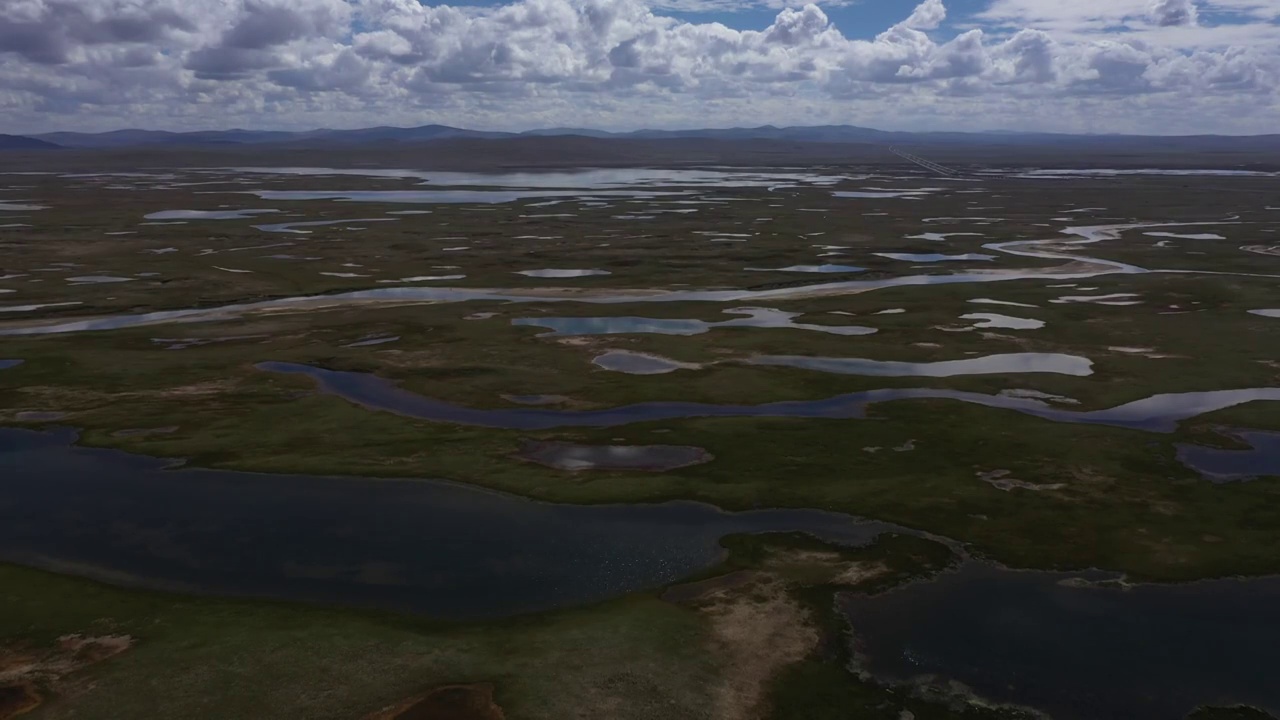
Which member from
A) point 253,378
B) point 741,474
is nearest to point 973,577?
point 741,474

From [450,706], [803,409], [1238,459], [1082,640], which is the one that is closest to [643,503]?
[450,706]

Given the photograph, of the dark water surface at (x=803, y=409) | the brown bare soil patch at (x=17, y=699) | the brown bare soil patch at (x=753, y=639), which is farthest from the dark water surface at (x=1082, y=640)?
the brown bare soil patch at (x=17, y=699)

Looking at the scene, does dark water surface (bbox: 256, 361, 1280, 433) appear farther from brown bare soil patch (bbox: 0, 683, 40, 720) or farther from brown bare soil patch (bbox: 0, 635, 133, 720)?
brown bare soil patch (bbox: 0, 683, 40, 720)

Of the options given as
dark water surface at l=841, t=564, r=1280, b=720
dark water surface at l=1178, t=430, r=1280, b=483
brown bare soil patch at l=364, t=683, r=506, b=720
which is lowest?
brown bare soil patch at l=364, t=683, r=506, b=720

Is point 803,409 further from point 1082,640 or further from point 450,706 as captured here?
point 450,706

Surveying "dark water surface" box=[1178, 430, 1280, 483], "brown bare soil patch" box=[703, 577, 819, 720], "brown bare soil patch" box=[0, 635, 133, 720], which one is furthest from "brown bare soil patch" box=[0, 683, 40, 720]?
"dark water surface" box=[1178, 430, 1280, 483]

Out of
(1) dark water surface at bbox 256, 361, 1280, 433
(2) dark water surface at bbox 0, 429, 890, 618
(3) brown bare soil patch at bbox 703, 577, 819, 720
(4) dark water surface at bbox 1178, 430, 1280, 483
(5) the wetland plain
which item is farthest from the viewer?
(1) dark water surface at bbox 256, 361, 1280, 433

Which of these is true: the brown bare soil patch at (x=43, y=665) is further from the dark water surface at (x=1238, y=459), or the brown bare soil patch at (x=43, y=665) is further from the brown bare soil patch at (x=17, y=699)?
the dark water surface at (x=1238, y=459)
